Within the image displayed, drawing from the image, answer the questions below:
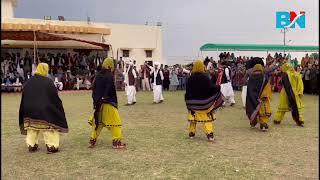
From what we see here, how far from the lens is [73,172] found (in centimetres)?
610

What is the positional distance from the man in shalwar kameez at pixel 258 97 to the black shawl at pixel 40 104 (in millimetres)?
4006

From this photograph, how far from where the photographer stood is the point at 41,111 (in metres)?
7.17

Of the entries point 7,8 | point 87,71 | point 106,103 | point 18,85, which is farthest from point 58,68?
point 106,103

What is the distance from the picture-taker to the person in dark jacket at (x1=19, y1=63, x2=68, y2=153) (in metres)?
7.21

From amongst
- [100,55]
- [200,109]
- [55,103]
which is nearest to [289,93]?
[200,109]

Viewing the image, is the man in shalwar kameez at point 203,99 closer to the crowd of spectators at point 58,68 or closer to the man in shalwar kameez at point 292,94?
the man in shalwar kameez at point 292,94

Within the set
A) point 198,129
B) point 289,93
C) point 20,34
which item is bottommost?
point 198,129

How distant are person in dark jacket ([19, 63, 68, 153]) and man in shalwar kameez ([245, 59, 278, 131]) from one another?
394 centimetres

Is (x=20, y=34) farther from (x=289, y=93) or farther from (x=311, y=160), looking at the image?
(x=311, y=160)

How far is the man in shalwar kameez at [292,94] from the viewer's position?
10227 millimetres

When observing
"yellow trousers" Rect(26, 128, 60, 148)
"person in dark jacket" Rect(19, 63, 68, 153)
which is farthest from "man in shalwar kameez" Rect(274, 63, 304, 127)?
"yellow trousers" Rect(26, 128, 60, 148)

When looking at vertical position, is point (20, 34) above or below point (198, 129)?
above

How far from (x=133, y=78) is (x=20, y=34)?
8130 mm

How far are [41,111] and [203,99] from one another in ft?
9.25
